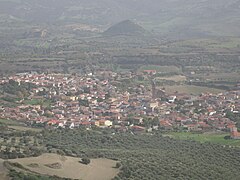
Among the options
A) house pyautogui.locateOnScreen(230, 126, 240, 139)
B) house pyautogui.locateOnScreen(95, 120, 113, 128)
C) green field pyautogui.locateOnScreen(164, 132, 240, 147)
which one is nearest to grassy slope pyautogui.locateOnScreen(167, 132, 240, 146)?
green field pyautogui.locateOnScreen(164, 132, 240, 147)

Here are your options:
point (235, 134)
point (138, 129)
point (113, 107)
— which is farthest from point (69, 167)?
point (113, 107)

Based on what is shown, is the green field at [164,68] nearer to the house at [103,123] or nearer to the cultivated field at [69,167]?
the house at [103,123]

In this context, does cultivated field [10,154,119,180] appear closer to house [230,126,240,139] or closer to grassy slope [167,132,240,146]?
grassy slope [167,132,240,146]

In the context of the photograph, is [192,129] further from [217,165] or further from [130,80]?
[130,80]

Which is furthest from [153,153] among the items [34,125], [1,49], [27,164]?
[1,49]

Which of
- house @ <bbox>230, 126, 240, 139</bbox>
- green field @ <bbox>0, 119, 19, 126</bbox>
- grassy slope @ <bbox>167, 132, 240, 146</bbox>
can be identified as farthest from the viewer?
green field @ <bbox>0, 119, 19, 126</bbox>

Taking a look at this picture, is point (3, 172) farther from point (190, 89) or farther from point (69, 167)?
point (190, 89)
